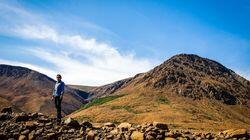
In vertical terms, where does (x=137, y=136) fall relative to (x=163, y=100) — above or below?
below

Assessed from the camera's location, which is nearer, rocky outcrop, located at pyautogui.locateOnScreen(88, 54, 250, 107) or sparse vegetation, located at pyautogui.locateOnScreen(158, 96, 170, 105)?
sparse vegetation, located at pyautogui.locateOnScreen(158, 96, 170, 105)

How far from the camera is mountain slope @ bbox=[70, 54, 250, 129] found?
96.8m

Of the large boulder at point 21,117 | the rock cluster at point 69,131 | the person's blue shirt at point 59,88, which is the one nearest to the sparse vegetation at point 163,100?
the rock cluster at point 69,131

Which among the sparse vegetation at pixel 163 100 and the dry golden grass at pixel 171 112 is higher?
the sparse vegetation at pixel 163 100

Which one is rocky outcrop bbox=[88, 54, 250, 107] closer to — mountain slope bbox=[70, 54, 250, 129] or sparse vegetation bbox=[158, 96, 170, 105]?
mountain slope bbox=[70, 54, 250, 129]

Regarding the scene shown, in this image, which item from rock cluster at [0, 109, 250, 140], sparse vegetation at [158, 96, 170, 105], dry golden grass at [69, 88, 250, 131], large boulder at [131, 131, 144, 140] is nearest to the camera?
large boulder at [131, 131, 144, 140]

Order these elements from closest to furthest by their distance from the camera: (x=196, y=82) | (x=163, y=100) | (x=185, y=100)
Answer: (x=163, y=100), (x=185, y=100), (x=196, y=82)

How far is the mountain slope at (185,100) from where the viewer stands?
9675cm

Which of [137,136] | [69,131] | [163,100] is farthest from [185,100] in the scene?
[137,136]

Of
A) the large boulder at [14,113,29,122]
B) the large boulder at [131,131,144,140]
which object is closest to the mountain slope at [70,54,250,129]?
the large boulder at [14,113,29,122]

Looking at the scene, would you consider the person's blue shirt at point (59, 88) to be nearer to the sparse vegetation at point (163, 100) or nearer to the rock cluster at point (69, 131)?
the rock cluster at point (69, 131)

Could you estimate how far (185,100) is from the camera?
11975 centimetres

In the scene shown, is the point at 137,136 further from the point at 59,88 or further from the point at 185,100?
the point at 185,100

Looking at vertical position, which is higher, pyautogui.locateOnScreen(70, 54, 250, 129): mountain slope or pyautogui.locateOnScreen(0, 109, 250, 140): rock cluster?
pyautogui.locateOnScreen(70, 54, 250, 129): mountain slope
